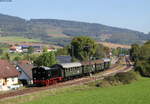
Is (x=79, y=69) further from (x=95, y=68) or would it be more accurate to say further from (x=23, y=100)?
(x=23, y=100)

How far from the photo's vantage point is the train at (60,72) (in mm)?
53031

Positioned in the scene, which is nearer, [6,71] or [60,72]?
[6,71]

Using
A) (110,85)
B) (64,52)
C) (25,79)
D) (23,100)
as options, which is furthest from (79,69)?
(64,52)

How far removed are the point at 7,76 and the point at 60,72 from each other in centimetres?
953

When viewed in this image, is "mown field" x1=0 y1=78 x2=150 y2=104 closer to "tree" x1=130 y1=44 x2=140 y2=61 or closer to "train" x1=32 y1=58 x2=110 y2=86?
"train" x1=32 y1=58 x2=110 y2=86

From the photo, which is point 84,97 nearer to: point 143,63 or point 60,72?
point 60,72

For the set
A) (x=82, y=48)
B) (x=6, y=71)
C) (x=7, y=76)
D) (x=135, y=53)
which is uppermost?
(x=6, y=71)

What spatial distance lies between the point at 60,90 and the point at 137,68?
3721cm

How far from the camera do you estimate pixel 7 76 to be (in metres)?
54.0

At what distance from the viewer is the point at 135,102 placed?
30.5 m

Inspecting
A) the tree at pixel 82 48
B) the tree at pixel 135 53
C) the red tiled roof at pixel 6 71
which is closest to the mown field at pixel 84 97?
the red tiled roof at pixel 6 71

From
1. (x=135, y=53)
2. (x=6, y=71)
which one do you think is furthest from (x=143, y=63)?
(x=6, y=71)

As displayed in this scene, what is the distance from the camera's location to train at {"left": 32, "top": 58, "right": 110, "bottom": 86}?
53.0 m

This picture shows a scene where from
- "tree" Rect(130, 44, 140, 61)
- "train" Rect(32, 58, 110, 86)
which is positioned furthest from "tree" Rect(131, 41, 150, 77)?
"train" Rect(32, 58, 110, 86)
